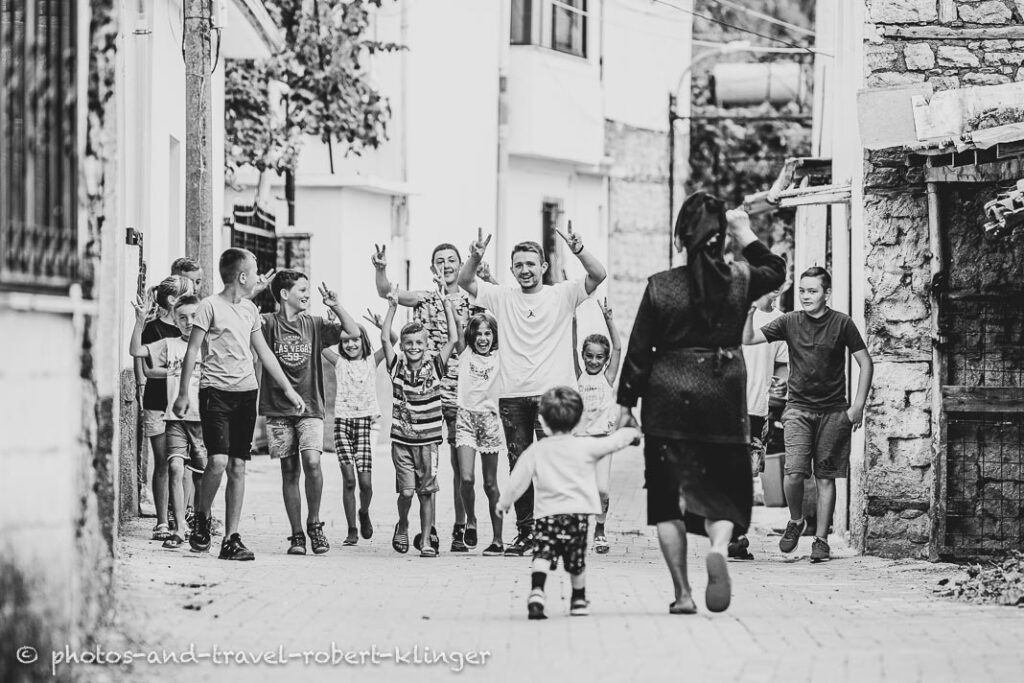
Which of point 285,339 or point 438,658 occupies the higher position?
point 285,339

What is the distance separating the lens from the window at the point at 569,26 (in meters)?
24.6

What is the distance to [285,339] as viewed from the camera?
10.6 metres

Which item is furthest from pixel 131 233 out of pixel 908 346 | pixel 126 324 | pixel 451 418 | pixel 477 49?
pixel 477 49

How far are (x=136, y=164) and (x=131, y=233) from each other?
1046 mm

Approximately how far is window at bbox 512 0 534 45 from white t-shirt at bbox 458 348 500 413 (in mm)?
14005

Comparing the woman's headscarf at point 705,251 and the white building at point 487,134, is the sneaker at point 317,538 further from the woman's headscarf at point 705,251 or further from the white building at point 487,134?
the white building at point 487,134

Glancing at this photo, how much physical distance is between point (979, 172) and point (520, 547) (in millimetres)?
3632

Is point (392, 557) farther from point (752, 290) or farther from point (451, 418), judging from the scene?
point (752, 290)

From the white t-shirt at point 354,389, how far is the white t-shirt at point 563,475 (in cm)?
312

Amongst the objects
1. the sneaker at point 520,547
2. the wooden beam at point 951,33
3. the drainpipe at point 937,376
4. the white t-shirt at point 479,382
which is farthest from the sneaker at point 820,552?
the wooden beam at point 951,33

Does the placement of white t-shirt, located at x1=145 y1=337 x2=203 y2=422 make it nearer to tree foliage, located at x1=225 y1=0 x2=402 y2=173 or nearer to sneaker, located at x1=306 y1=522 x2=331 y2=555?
sneaker, located at x1=306 y1=522 x2=331 y2=555

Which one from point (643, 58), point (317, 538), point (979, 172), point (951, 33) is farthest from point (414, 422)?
point (643, 58)

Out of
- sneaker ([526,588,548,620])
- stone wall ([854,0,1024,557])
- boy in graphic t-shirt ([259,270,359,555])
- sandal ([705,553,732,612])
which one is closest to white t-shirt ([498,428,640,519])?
sneaker ([526,588,548,620])

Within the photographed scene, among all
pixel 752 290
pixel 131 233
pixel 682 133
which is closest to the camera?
pixel 752 290
